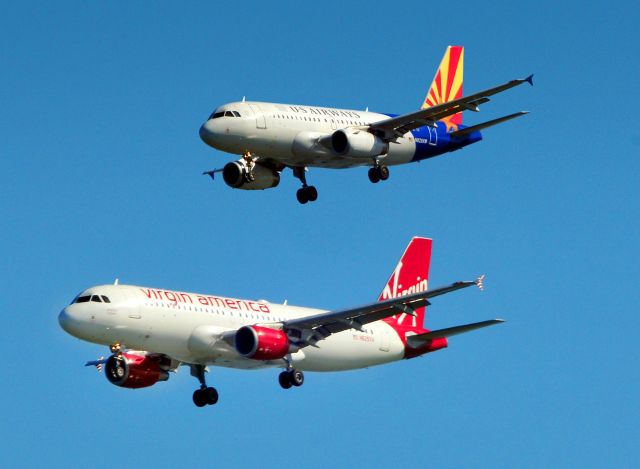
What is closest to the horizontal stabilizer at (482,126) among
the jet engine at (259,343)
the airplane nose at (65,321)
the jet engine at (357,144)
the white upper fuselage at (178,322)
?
the jet engine at (357,144)

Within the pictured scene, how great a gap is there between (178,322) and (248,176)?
7.67 m

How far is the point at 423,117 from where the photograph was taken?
87.8m

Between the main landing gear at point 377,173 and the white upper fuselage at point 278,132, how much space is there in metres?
0.38

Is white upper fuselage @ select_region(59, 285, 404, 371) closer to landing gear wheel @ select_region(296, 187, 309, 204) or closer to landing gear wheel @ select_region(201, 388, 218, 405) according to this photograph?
landing gear wheel @ select_region(201, 388, 218, 405)

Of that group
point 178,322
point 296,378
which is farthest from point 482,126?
point 178,322

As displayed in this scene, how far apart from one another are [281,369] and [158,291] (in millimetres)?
7152

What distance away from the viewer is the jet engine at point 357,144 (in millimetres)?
85688

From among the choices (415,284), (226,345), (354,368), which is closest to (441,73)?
(415,284)

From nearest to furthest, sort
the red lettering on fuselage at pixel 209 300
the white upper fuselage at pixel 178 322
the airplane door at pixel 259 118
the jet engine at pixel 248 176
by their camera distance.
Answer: the white upper fuselage at pixel 178 322 < the red lettering on fuselage at pixel 209 300 < the airplane door at pixel 259 118 < the jet engine at pixel 248 176

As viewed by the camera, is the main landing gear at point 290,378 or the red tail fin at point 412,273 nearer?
the main landing gear at point 290,378

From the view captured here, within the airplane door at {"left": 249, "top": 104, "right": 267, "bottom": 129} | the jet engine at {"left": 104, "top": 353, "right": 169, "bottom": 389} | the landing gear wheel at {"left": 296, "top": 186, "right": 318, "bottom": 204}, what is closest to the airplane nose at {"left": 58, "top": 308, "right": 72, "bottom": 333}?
the jet engine at {"left": 104, "top": 353, "right": 169, "bottom": 389}

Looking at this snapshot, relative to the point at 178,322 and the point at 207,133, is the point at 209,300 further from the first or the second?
the point at 207,133

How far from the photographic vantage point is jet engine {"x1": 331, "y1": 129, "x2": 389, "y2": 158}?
85688 millimetres

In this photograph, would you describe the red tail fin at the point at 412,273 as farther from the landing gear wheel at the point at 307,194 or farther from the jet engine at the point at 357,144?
the jet engine at the point at 357,144
